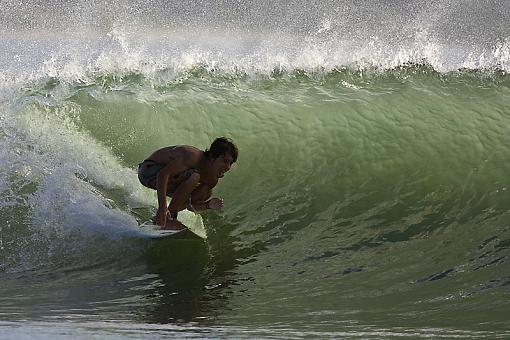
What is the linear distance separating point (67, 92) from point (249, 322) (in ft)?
18.0

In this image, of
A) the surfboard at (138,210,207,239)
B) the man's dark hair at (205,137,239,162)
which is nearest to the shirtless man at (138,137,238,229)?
the man's dark hair at (205,137,239,162)

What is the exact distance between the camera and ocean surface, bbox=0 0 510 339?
5145mm

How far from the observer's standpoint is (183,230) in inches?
261

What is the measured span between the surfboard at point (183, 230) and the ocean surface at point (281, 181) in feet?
0.31

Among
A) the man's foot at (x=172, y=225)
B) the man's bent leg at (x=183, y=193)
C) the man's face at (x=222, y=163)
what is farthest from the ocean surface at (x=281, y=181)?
the man's face at (x=222, y=163)

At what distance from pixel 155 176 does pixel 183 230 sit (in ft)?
1.65

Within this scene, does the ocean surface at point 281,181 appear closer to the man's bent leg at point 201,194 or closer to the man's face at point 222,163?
the man's bent leg at point 201,194

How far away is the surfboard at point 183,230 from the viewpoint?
662 centimetres

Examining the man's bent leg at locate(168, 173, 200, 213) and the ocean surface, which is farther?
the man's bent leg at locate(168, 173, 200, 213)

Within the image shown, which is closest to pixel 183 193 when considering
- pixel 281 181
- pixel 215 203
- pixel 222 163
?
pixel 215 203

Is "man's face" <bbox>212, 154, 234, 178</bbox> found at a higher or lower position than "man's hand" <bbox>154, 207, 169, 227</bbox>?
higher

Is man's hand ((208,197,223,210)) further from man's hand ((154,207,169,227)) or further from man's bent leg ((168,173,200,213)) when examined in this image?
man's hand ((154,207,169,227))

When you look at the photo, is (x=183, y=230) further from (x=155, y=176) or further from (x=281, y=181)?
(x=281, y=181)

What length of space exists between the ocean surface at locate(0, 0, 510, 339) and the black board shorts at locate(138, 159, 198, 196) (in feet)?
1.66
